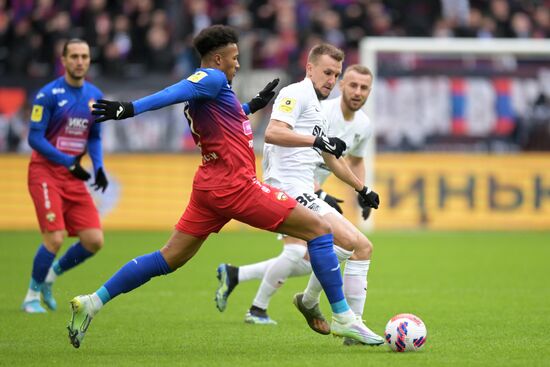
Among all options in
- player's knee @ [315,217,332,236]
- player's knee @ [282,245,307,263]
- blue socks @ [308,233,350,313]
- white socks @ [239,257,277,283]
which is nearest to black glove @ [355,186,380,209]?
player's knee @ [315,217,332,236]

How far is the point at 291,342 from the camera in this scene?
350 inches

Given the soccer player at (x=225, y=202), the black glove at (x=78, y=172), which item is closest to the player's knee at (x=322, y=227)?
the soccer player at (x=225, y=202)

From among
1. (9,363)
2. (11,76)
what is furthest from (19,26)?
(9,363)

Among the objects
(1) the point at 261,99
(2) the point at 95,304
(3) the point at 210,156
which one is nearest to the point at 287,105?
(1) the point at 261,99

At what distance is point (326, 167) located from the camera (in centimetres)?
1020

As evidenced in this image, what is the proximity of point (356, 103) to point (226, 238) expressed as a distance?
10.6 m

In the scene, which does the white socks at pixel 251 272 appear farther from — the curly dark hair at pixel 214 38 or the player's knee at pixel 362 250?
the curly dark hair at pixel 214 38

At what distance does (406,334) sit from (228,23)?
16.3 m

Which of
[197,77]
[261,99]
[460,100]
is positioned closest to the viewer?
[197,77]

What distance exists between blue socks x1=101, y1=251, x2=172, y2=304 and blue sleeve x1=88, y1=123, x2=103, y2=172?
11.1ft

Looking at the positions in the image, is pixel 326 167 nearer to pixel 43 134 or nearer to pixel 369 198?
pixel 369 198

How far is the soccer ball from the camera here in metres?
8.16

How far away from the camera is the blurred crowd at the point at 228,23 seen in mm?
22688

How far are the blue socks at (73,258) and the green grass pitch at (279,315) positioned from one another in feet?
1.42
